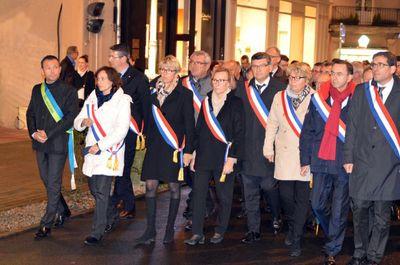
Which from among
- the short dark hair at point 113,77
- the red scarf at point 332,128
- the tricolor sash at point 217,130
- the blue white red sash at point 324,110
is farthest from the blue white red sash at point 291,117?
the short dark hair at point 113,77

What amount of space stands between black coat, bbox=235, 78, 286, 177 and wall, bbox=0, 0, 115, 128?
11.1 m

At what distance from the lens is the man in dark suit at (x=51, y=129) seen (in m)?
9.65

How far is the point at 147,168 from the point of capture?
955 cm

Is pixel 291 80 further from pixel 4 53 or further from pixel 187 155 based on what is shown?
pixel 4 53

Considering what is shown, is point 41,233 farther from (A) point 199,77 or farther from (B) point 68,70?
(B) point 68,70

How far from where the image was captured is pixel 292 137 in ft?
31.7

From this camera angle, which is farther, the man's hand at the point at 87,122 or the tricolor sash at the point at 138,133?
the tricolor sash at the point at 138,133

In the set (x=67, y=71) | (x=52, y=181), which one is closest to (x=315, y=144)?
(x=52, y=181)

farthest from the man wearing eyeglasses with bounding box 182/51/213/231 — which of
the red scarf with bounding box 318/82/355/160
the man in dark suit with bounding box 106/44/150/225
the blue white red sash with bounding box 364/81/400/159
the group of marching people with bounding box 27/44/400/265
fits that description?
the blue white red sash with bounding box 364/81/400/159

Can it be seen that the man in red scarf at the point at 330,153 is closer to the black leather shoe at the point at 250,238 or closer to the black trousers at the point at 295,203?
the black trousers at the point at 295,203

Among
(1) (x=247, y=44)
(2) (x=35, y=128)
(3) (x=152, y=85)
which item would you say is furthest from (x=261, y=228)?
(1) (x=247, y=44)

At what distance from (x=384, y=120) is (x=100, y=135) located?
2842 mm

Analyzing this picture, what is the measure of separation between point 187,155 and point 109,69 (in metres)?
1.19

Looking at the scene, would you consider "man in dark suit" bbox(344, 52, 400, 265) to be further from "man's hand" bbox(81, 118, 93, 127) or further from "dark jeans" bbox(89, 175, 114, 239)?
"man's hand" bbox(81, 118, 93, 127)
